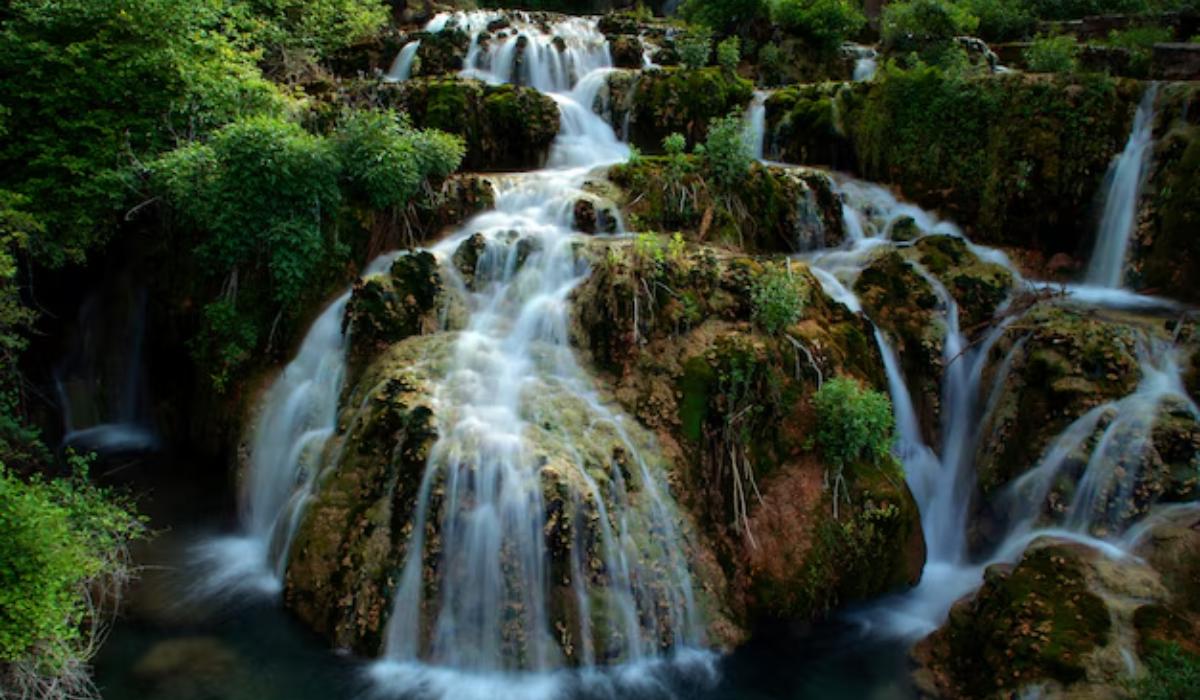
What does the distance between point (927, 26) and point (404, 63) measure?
12.9 m

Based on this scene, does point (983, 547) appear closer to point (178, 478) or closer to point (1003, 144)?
point (1003, 144)

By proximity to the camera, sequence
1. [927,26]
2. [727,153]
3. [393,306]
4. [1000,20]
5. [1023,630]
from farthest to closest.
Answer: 1. [1000,20]
2. [927,26]
3. [727,153]
4. [393,306]
5. [1023,630]

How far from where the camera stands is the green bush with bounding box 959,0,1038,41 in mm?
20000

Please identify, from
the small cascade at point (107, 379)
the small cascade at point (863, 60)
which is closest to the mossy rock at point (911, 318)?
the small cascade at point (863, 60)

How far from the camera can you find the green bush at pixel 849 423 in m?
7.82

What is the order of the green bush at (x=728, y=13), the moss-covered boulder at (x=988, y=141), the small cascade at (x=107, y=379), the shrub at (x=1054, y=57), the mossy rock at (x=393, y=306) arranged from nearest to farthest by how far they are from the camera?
the mossy rock at (x=393, y=306), the small cascade at (x=107, y=379), the moss-covered boulder at (x=988, y=141), the shrub at (x=1054, y=57), the green bush at (x=728, y=13)

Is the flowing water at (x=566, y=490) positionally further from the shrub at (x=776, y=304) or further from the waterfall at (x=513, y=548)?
the shrub at (x=776, y=304)

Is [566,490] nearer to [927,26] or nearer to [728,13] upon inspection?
[927,26]

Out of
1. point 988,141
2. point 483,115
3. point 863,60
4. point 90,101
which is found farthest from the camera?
point 863,60

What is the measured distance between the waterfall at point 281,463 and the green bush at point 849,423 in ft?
18.8

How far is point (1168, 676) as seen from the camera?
18.0 feet

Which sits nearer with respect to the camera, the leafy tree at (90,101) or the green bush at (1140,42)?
the leafy tree at (90,101)

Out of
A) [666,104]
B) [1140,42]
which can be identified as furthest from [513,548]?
[1140,42]

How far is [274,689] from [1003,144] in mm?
13195
